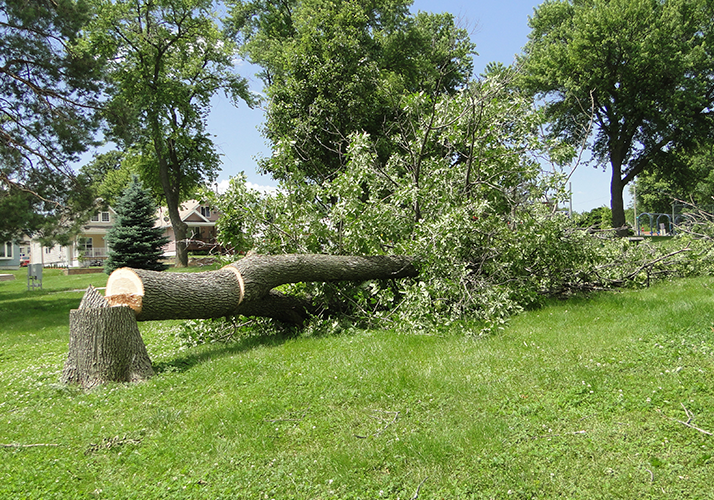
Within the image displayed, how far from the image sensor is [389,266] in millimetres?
6836

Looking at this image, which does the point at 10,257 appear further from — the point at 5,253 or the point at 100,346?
the point at 100,346

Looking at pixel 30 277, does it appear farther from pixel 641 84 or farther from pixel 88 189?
pixel 641 84

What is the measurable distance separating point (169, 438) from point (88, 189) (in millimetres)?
10677

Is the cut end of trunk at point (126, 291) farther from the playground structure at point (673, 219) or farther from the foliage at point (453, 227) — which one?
the playground structure at point (673, 219)

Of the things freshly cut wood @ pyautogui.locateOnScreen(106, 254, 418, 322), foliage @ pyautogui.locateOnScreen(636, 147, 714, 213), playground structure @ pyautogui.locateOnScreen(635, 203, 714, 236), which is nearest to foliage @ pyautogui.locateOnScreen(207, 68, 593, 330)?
freshly cut wood @ pyautogui.locateOnScreen(106, 254, 418, 322)

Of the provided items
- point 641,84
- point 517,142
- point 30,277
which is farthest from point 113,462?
point 641,84

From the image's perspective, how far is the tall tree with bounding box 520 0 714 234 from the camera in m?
20.4

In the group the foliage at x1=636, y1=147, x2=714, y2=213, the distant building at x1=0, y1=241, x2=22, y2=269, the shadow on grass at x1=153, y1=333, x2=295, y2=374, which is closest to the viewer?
the shadow on grass at x1=153, y1=333, x2=295, y2=374

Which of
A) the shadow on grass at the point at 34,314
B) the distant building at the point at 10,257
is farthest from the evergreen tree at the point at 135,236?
the distant building at the point at 10,257

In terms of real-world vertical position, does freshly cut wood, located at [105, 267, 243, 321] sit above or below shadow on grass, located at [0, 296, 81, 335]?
above

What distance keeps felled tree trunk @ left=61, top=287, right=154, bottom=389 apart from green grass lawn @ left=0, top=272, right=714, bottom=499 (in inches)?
7.8

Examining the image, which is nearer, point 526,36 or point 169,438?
point 169,438

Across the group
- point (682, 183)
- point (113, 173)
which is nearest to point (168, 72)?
point (113, 173)

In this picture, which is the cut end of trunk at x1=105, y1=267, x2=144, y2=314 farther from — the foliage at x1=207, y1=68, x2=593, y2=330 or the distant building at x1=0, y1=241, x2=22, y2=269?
the distant building at x1=0, y1=241, x2=22, y2=269
